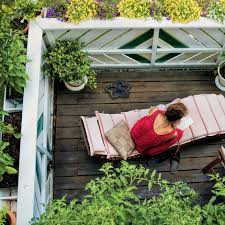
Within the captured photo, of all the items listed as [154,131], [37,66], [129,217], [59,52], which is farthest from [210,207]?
[59,52]

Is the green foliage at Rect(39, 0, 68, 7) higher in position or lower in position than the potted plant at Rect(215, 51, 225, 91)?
higher

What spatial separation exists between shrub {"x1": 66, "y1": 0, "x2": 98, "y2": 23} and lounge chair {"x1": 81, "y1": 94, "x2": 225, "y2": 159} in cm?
127

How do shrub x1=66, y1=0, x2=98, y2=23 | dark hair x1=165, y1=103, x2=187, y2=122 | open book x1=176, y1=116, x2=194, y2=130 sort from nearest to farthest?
dark hair x1=165, y1=103, x2=187, y2=122, shrub x1=66, y1=0, x2=98, y2=23, open book x1=176, y1=116, x2=194, y2=130

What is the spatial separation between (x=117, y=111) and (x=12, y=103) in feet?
5.36

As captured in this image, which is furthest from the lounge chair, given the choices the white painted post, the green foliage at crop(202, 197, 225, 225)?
the green foliage at crop(202, 197, 225, 225)

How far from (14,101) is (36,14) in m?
1.17

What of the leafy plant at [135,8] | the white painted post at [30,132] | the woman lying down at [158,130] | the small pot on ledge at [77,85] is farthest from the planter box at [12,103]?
the leafy plant at [135,8]

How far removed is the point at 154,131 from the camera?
195 inches

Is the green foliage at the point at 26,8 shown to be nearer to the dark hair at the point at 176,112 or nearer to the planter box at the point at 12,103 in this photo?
the planter box at the point at 12,103

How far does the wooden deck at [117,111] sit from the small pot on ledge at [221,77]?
9 centimetres

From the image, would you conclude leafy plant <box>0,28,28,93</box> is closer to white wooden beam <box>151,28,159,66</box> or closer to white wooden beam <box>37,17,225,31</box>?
white wooden beam <box>37,17,225,31</box>

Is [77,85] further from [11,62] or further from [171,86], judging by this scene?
[11,62]

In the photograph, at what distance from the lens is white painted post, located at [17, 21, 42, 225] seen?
405 cm

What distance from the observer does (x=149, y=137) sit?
498cm
